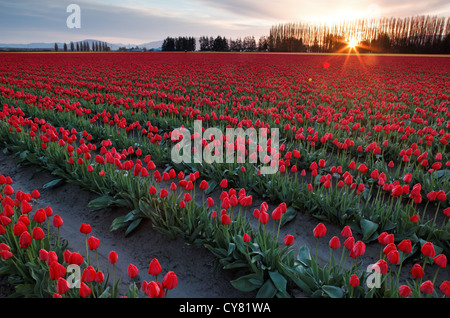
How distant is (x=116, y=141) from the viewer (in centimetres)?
658

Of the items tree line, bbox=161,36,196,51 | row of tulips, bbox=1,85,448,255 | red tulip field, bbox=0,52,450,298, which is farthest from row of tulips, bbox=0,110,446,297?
tree line, bbox=161,36,196,51

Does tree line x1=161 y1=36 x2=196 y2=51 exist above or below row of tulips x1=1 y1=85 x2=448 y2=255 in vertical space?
above

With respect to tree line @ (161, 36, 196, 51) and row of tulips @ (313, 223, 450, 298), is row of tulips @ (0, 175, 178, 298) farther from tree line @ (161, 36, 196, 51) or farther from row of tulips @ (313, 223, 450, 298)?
tree line @ (161, 36, 196, 51)

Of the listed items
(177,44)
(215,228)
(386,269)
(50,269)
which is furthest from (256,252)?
(177,44)

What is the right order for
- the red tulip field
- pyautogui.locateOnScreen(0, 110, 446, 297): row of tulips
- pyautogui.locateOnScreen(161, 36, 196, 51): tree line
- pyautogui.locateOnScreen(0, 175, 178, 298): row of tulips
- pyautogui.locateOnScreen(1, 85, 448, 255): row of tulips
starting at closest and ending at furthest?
pyautogui.locateOnScreen(0, 175, 178, 298): row of tulips
the red tulip field
pyautogui.locateOnScreen(0, 110, 446, 297): row of tulips
pyautogui.locateOnScreen(1, 85, 448, 255): row of tulips
pyautogui.locateOnScreen(161, 36, 196, 51): tree line

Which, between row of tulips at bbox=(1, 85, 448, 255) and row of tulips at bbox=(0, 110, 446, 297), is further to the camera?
row of tulips at bbox=(1, 85, 448, 255)

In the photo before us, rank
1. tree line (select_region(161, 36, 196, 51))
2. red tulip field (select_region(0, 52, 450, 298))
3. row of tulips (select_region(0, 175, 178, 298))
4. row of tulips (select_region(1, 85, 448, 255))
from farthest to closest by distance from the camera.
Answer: tree line (select_region(161, 36, 196, 51))
row of tulips (select_region(1, 85, 448, 255))
red tulip field (select_region(0, 52, 450, 298))
row of tulips (select_region(0, 175, 178, 298))

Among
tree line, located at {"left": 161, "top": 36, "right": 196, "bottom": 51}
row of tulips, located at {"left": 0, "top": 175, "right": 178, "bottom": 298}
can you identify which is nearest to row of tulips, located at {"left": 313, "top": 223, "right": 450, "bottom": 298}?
row of tulips, located at {"left": 0, "top": 175, "right": 178, "bottom": 298}

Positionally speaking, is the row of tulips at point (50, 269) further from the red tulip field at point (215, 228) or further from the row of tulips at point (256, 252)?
the row of tulips at point (256, 252)

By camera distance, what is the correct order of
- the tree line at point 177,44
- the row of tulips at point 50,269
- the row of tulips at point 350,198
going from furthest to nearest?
the tree line at point 177,44
the row of tulips at point 350,198
the row of tulips at point 50,269

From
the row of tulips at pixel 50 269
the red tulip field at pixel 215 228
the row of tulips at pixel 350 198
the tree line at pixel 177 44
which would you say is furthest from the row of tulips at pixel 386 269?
the tree line at pixel 177 44

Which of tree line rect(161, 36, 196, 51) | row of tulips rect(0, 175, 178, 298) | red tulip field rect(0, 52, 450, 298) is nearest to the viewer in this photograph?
row of tulips rect(0, 175, 178, 298)

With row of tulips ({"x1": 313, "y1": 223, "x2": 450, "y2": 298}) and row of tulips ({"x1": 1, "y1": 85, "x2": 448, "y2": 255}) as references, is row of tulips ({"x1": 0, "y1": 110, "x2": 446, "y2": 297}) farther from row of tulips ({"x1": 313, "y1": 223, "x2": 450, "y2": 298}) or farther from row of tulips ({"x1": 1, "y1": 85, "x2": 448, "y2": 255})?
row of tulips ({"x1": 1, "y1": 85, "x2": 448, "y2": 255})

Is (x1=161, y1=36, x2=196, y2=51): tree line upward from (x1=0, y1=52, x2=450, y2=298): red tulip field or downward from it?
upward
